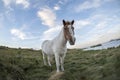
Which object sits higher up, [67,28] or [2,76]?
[67,28]

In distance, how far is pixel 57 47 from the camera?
11016 millimetres

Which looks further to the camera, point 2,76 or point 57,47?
point 57,47

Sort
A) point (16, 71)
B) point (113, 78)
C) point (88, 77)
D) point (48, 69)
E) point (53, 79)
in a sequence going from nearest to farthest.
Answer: point (113, 78), point (88, 77), point (53, 79), point (16, 71), point (48, 69)

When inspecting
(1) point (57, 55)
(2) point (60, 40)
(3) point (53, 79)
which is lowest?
(3) point (53, 79)

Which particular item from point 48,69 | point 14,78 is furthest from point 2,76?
point 48,69

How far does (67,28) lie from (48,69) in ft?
12.7

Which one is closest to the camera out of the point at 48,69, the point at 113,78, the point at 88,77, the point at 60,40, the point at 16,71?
the point at 113,78

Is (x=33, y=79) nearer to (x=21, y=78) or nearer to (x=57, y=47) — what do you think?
(x=21, y=78)

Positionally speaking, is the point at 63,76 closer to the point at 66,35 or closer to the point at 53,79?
the point at 53,79

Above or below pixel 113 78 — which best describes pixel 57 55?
above

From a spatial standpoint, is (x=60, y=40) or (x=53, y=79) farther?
(x=60, y=40)

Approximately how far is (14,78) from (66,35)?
3.42m

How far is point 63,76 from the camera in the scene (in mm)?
9641

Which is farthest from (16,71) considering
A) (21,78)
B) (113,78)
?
(113,78)
